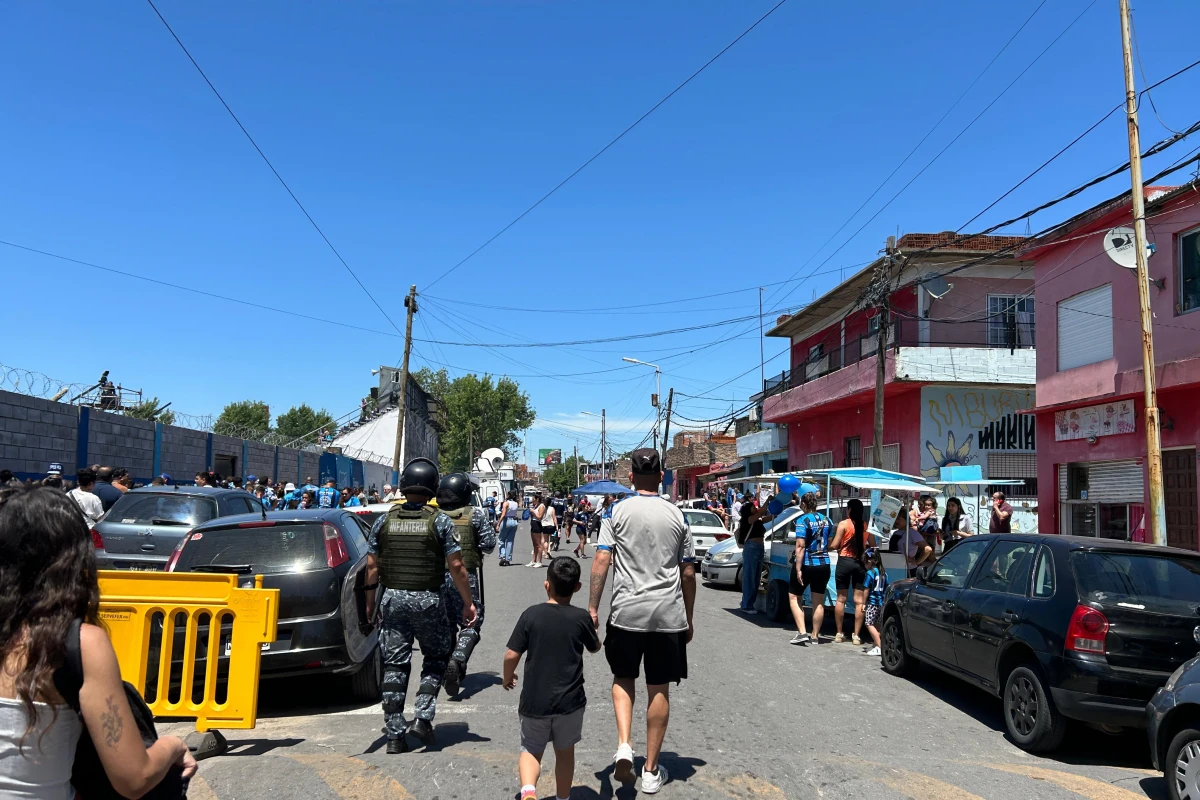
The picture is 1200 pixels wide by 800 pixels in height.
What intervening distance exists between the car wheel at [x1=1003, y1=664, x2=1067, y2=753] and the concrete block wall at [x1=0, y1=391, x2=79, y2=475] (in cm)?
1625

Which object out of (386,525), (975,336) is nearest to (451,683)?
(386,525)

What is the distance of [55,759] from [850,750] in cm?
519

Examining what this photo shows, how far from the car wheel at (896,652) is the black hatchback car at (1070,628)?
46.5 inches

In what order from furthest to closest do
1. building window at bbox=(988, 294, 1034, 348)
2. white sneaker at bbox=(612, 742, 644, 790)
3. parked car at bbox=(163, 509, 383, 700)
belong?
1. building window at bbox=(988, 294, 1034, 348)
2. parked car at bbox=(163, 509, 383, 700)
3. white sneaker at bbox=(612, 742, 644, 790)

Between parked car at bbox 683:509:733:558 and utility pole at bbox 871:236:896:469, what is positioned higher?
utility pole at bbox 871:236:896:469

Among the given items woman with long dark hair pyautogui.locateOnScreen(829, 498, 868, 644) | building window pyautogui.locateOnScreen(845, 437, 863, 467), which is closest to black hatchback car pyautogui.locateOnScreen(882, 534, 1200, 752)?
woman with long dark hair pyautogui.locateOnScreen(829, 498, 868, 644)

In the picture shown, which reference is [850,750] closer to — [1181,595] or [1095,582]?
[1095,582]

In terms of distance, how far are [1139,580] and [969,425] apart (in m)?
18.6

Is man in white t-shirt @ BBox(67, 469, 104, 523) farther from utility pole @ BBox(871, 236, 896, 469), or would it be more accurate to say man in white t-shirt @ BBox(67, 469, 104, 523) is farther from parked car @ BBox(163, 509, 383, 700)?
utility pole @ BBox(871, 236, 896, 469)

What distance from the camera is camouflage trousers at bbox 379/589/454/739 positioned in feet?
18.7

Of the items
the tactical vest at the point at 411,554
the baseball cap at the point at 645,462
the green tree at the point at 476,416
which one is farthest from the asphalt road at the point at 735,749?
the green tree at the point at 476,416

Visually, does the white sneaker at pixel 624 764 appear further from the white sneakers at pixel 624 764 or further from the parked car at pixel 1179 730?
the parked car at pixel 1179 730

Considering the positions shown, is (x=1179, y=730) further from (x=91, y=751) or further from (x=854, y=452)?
(x=854, y=452)

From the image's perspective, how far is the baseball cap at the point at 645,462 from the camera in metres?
5.31
